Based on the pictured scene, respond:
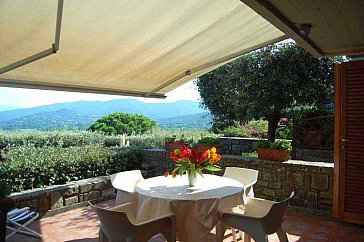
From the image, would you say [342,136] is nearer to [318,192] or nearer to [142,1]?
[318,192]

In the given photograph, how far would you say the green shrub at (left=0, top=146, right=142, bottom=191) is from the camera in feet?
17.8

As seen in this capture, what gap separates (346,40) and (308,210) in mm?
2960

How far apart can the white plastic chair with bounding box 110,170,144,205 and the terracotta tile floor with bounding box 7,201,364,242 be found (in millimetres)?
809

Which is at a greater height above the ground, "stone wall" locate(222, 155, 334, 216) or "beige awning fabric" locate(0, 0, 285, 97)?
"beige awning fabric" locate(0, 0, 285, 97)

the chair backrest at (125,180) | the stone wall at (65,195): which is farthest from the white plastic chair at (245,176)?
the stone wall at (65,195)

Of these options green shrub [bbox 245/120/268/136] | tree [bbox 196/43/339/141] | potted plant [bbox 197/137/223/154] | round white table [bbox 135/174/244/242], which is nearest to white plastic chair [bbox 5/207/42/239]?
round white table [bbox 135/174/244/242]

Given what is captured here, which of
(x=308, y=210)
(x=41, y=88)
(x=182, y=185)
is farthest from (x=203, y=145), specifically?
(x=41, y=88)

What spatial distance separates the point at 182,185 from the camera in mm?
3891

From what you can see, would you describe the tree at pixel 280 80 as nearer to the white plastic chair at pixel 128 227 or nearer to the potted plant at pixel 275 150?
the potted plant at pixel 275 150

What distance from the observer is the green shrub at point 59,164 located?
17.8ft

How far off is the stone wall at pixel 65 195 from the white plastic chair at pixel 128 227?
2.75m

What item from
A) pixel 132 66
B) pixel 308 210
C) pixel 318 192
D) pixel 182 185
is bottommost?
pixel 308 210

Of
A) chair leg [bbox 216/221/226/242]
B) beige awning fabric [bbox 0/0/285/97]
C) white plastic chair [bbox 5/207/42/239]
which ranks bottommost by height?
white plastic chair [bbox 5/207/42/239]

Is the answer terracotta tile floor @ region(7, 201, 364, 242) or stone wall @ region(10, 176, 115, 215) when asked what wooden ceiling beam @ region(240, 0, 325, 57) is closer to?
terracotta tile floor @ region(7, 201, 364, 242)
